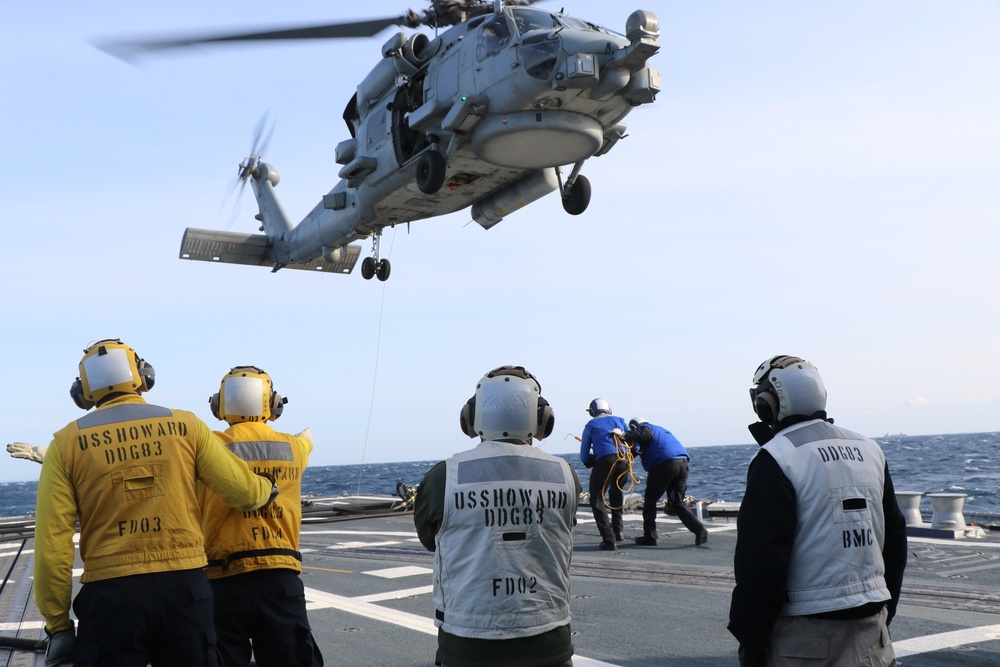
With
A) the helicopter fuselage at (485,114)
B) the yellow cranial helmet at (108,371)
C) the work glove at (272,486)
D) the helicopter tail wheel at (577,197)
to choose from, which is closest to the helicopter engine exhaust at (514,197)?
the helicopter fuselage at (485,114)

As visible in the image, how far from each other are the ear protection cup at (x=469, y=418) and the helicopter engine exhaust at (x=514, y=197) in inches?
477

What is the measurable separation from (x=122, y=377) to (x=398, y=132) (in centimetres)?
1227

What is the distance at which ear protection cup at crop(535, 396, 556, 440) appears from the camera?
148 inches

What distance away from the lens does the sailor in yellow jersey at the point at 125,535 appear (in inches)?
149

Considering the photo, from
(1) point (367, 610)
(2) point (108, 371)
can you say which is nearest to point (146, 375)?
(2) point (108, 371)

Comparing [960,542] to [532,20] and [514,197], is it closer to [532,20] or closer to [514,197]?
[514,197]

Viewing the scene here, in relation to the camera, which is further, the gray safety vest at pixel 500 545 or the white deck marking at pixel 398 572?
the white deck marking at pixel 398 572

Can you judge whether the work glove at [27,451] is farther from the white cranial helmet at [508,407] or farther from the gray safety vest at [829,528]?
the gray safety vest at [829,528]

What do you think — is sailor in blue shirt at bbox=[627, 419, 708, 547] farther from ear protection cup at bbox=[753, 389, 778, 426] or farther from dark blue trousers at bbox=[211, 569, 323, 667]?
ear protection cup at bbox=[753, 389, 778, 426]

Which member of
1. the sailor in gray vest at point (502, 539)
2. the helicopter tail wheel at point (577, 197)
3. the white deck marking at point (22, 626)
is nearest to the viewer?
the sailor in gray vest at point (502, 539)

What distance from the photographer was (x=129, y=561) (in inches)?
152

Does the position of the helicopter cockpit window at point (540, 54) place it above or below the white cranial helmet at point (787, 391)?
above

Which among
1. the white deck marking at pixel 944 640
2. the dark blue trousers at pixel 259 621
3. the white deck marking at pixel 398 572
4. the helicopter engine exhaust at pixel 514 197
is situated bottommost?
the white deck marking at pixel 398 572

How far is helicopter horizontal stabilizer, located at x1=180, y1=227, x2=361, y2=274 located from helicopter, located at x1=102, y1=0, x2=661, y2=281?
3.06 m
